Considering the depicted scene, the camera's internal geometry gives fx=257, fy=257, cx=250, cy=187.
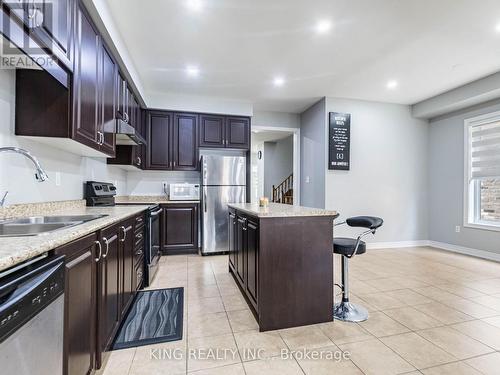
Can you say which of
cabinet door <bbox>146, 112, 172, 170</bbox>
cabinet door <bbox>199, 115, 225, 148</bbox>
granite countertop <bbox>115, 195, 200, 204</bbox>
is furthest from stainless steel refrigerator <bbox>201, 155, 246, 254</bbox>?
cabinet door <bbox>146, 112, 172, 170</bbox>

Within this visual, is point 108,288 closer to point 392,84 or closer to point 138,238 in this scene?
point 138,238

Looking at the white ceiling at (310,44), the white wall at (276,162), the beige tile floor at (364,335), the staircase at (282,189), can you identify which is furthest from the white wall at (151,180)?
the white wall at (276,162)

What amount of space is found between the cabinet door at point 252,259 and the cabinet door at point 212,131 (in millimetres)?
2669

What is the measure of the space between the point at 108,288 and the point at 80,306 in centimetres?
42

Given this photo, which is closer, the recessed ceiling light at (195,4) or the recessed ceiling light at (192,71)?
the recessed ceiling light at (195,4)

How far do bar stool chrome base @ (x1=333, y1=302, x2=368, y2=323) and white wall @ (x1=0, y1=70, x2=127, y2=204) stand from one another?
2.56m

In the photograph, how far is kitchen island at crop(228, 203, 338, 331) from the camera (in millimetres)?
1978

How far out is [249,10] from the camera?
2.38 m

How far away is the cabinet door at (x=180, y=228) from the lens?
4.22 metres

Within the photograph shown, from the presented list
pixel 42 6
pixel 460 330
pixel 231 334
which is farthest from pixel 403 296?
pixel 42 6

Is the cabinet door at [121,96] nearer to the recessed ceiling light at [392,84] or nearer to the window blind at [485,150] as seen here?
the recessed ceiling light at [392,84]

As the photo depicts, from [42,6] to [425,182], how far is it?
19.7 ft

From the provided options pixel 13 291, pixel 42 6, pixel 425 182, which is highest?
pixel 42 6

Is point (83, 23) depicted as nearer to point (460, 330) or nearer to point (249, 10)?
point (249, 10)
